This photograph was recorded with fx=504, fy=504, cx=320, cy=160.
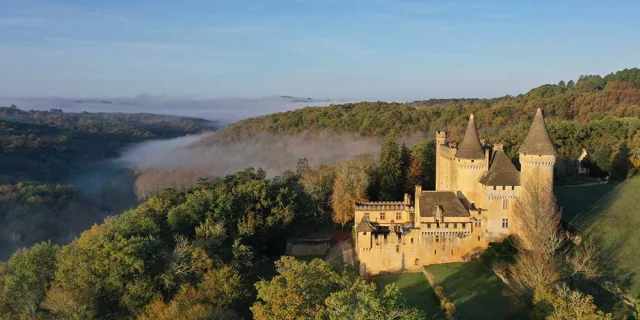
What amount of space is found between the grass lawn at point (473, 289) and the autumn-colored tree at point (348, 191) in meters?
12.5

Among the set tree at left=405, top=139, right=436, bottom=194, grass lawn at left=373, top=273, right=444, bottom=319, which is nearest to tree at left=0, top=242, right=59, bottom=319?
grass lawn at left=373, top=273, right=444, bottom=319

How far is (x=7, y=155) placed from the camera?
8175 cm

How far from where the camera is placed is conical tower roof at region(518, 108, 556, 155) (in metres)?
32.8

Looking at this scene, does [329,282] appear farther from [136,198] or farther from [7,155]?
[7,155]

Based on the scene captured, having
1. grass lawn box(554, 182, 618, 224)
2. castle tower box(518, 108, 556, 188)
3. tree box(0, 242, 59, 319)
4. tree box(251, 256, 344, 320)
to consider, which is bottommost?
tree box(0, 242, 59, 319)

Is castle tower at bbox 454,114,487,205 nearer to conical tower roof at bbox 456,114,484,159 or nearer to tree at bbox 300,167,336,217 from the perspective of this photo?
conical tower roof at bbox 456,114,484,159

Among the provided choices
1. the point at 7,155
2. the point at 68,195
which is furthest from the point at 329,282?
the point at 7,155

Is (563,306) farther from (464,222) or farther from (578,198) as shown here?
(578,198)

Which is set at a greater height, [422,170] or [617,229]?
[422,170]

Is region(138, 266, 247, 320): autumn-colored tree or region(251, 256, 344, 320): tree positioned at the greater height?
region(251, 256, 344, 320): tree

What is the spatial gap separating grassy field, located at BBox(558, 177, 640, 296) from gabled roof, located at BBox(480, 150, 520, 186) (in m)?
6.09

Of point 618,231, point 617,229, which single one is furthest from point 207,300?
point 617,229

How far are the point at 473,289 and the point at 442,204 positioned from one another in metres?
6.53

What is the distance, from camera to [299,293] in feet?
77.5
